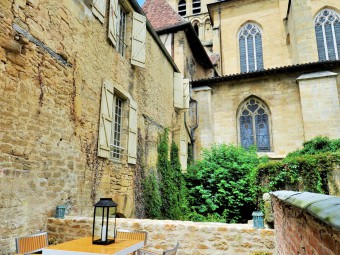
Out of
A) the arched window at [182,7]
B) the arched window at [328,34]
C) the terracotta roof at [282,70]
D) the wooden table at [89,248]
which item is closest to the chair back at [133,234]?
the wooden table at [89,248]

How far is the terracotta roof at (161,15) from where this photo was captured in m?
13.4

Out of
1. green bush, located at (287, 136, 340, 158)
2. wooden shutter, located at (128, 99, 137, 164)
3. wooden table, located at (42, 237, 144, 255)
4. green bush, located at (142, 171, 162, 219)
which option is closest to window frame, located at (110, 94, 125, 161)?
wooden shutter, located at (128, 99, 137, 164)

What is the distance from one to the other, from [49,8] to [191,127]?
394 inches

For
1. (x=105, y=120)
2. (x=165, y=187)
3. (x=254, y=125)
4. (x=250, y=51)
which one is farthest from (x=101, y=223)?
(x=250, y=51)

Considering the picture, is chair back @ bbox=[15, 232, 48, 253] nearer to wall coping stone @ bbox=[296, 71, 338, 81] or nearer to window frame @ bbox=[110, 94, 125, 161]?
window frame @ bbox=[110, 94, 125, 161]

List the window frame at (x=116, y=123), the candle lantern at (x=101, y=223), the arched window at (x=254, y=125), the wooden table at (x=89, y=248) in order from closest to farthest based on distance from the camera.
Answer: the wooden table at (x=89, y=248) < the candle lantern at (x=101, y=223) < the window frame at (x=116, y=123) < the arched window at (x=254, y=125)

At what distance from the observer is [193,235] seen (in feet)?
13.8

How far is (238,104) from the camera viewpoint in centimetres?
1427

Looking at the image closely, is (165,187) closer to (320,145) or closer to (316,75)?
(320,145)

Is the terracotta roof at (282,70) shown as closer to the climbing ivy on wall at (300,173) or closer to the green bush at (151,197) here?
the climbing ivy on wall at (300,173)

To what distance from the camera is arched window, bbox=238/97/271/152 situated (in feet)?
45.8

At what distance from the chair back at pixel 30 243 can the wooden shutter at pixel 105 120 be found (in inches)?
95.8

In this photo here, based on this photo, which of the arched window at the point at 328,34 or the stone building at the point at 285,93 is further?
the arched window at the point at 328,34

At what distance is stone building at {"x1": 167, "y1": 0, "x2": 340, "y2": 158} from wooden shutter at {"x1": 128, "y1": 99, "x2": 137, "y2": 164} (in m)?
6.77
